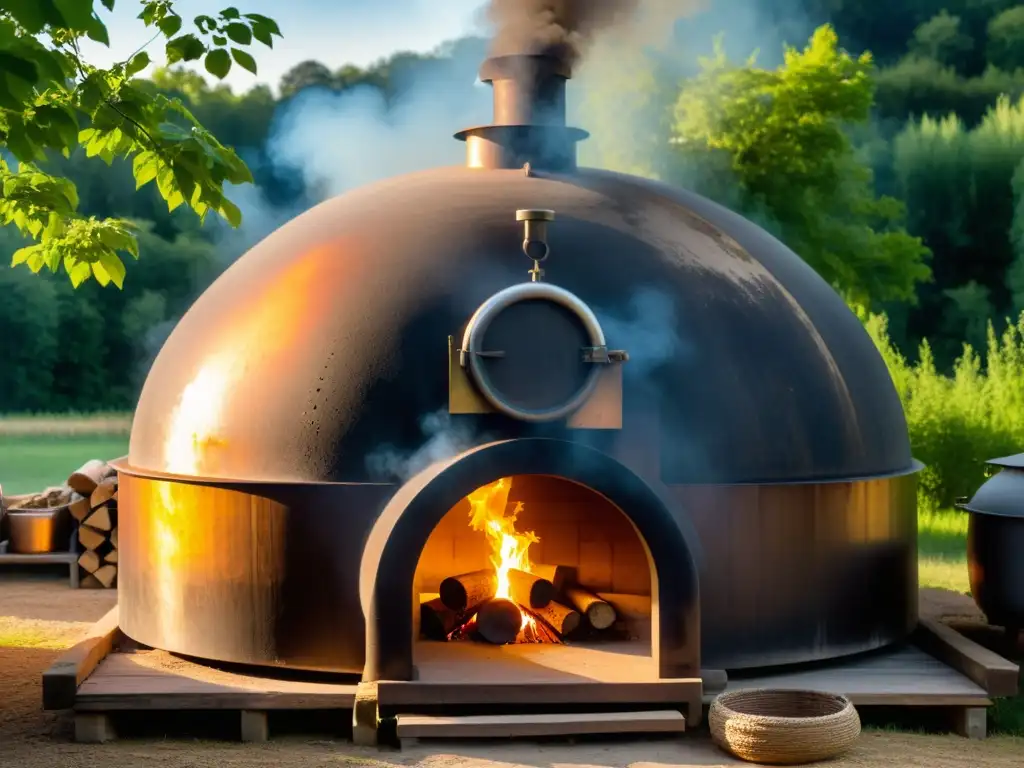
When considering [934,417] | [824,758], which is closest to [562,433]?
[824,758]

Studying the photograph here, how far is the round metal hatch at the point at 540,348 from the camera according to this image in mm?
6934

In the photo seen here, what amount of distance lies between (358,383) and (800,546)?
2.55 meters

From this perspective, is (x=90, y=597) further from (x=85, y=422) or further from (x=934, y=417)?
(x=85, y=422)

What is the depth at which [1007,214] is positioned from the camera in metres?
31.8

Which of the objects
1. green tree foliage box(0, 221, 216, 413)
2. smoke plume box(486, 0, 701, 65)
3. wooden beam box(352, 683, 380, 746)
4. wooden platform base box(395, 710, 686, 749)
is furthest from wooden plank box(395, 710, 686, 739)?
green tree foliage box(0, 221, 216, 413)

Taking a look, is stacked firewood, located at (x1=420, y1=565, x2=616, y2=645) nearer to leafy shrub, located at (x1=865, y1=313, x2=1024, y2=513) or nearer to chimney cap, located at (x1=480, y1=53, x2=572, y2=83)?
chimney cap, located at (x1=480, y1=53, x2=572, y2=83)

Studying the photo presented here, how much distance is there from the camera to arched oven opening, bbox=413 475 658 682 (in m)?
7.36

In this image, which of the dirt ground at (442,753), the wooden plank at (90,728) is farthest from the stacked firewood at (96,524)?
the wooden plank at (90,728)

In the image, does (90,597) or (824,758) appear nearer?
(824,758)

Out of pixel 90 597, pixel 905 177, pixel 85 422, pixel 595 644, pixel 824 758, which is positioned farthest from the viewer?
pixel 905 177

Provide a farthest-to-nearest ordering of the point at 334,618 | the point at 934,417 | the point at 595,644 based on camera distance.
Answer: the point at 934,417 < the point at 595,644 < the point at 334,618

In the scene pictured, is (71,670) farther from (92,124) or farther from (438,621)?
(92,124)

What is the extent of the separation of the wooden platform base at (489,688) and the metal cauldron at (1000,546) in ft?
2.75

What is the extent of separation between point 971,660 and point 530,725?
2.44m
